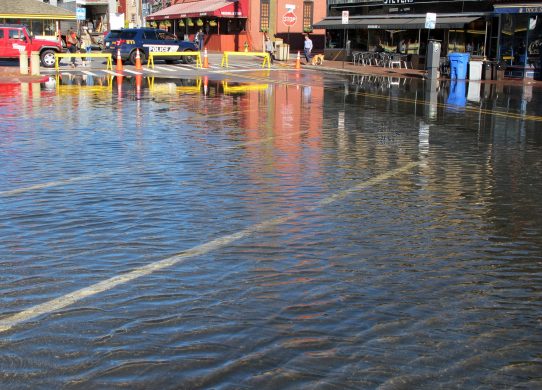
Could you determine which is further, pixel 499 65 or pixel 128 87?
pixel 499 65

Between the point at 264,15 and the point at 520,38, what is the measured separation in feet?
94.4

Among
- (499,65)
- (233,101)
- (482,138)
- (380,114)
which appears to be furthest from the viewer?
(499,65)

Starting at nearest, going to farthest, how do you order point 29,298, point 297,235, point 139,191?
point 29,298 → point 297,235 → point 139,191

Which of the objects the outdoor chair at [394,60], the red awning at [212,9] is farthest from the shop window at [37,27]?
the outdoor chair at [394,60]

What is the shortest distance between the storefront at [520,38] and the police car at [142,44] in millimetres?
16913

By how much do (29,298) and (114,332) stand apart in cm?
91

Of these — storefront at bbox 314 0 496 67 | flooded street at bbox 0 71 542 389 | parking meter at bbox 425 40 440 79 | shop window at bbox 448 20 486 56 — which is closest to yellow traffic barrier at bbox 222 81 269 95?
parking meter at bbox 425 40 440 79

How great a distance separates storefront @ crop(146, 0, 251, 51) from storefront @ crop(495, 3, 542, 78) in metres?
27.7

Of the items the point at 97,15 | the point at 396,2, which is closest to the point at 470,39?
the point at 396,2

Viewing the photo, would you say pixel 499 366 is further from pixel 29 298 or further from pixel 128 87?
pixel 128 87

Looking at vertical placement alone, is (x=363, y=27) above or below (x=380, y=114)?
above

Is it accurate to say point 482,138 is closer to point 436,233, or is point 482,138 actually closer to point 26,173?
point 436,233

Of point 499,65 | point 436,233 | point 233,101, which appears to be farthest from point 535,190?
point 499,65

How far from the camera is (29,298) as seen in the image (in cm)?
497
